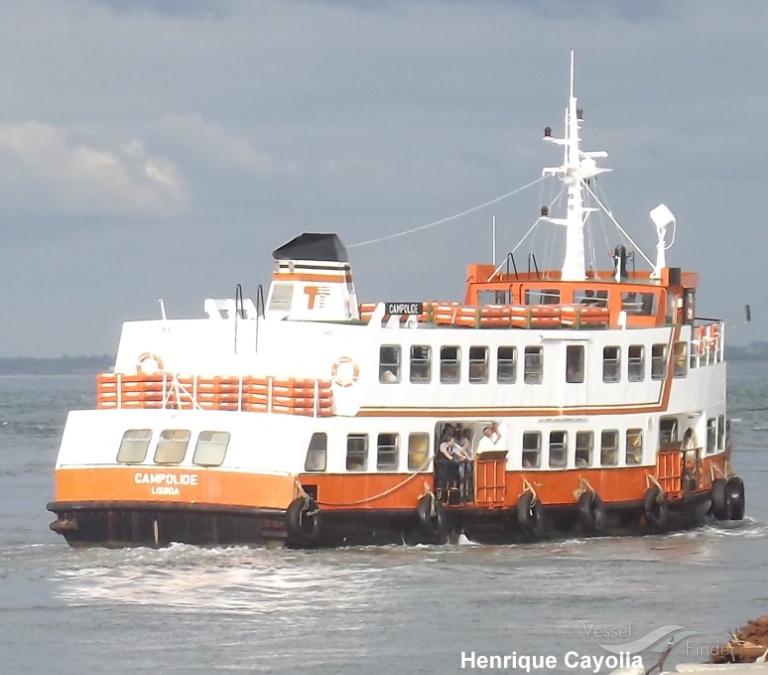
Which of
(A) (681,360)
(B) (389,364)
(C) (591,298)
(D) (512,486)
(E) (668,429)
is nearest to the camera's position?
(B) (389,364)

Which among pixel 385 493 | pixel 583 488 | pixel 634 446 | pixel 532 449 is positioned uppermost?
pixel 634 446

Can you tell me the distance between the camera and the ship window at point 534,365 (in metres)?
33.9

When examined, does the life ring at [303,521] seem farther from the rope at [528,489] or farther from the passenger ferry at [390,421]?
the rope at [528,489]

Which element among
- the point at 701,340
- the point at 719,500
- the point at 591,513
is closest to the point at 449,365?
the point at 591,513

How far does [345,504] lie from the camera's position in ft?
104

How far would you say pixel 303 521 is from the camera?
1209 inches

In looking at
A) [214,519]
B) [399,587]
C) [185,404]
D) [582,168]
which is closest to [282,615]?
[399,587]

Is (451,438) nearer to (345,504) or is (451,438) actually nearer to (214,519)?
(345,504)

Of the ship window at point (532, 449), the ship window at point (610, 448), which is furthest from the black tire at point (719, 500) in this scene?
the ship window at point (532, 449)

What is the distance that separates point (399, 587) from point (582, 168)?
12.8 metres

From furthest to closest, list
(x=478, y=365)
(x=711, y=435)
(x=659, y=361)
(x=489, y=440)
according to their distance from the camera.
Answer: (x=711, y=435), (x=659, y=361), (x=478, y=365), (x=489, y=440)

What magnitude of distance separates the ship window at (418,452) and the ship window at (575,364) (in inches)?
125

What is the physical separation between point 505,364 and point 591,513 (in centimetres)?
310

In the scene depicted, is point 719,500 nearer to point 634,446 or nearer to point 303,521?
point 634,446
